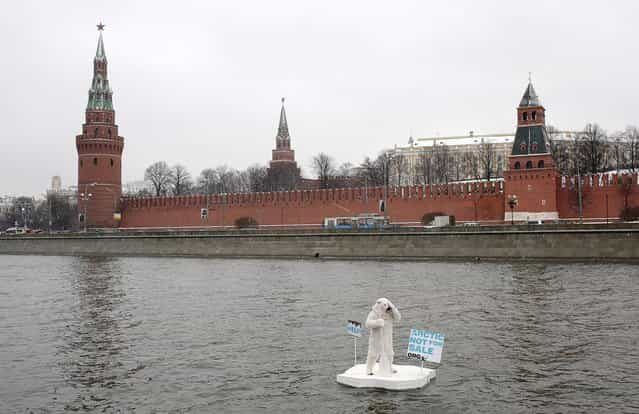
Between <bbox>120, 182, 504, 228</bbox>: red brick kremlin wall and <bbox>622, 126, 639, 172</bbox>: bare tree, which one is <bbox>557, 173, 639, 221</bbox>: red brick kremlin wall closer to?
<bbox>120, 182, 504, 228</bbox>: red brick kremlin wall

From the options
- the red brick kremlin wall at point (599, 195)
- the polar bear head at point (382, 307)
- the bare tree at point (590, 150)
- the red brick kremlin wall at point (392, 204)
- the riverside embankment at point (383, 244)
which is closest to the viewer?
the polar bear head at point (382, 307)

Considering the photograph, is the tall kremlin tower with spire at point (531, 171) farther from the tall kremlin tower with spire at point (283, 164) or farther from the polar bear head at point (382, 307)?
the tall kremlin tower with spire at point (283, 164)

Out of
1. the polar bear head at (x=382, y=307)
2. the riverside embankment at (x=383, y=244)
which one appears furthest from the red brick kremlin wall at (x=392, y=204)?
the polar bear head at (x=382, y=307)

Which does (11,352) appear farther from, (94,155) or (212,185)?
(212,185)

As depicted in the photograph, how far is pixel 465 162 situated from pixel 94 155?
33.8 meters

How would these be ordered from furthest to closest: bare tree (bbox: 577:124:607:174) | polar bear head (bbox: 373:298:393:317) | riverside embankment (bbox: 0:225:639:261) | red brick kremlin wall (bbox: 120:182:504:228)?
bare tree (bbox: 577:124:607:174)
red brick kremlin wall (bbox: 120:182:504:228)
riverside embankment (bbox: 0:225:639:261)
polar bear head (bbox: 373:298:393:317)

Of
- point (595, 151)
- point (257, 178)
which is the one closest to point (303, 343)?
point (595, 151)

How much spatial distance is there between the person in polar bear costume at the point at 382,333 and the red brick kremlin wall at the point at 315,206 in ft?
98.0

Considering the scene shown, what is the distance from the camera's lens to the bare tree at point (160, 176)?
72.2 meters

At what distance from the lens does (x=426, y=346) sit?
30.3ft

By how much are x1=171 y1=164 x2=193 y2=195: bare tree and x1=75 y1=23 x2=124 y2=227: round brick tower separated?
18.0 meters

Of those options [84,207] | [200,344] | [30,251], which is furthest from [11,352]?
[84,207]

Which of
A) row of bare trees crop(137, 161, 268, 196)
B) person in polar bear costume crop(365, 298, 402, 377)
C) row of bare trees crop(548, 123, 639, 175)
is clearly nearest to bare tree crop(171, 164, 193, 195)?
row of bare trees crop(137, 161, 268, 196)

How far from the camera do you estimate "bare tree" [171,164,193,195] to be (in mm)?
71319
